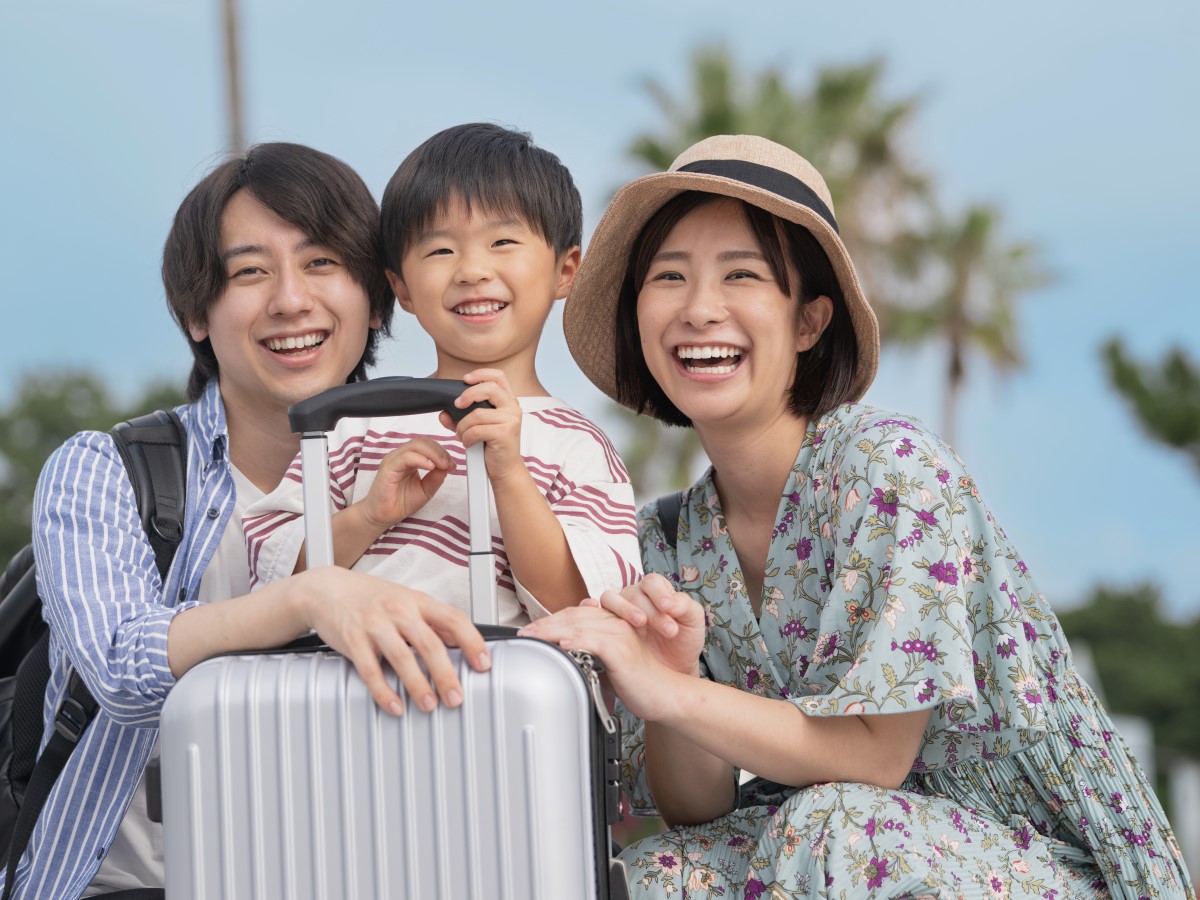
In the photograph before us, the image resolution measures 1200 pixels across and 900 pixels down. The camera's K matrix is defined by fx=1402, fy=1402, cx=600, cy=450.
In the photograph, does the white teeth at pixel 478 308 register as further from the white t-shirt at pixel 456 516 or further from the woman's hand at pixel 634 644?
the woman's hand at pixel 634 644

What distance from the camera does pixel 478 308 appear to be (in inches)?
96.1

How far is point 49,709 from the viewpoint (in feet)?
8.54

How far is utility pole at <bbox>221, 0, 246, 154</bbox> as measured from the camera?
9.17 metres

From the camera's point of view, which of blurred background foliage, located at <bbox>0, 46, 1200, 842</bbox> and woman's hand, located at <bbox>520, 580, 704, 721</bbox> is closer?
woman's hand, located at <bbox>520, 580, 704, 721</bbox>

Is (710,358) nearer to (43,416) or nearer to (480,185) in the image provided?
(480,185)

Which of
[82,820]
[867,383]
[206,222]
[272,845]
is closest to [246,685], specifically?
[272,845]

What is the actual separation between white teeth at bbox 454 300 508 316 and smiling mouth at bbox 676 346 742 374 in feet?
1.15

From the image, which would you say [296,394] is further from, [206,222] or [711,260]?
[711,260]

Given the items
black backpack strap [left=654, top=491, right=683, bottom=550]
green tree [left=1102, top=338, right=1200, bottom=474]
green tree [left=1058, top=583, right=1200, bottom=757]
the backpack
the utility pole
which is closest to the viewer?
the backpack

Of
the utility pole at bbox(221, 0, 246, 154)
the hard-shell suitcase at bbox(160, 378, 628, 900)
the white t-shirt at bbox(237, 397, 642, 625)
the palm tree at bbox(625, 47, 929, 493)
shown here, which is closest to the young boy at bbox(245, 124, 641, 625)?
the white t-shirt at bbox(237, 397, 642, 625)

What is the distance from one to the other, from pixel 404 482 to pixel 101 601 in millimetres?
511

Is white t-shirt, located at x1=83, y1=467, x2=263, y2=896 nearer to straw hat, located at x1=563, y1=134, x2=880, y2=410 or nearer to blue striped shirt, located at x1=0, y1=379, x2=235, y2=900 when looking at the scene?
blue striped shirt, located at x1=0, y1=379, x2=235, y2=900

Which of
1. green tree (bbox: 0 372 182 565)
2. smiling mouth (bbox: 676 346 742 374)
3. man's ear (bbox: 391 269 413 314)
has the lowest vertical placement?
green tree (bbox: 0 372 182 565)

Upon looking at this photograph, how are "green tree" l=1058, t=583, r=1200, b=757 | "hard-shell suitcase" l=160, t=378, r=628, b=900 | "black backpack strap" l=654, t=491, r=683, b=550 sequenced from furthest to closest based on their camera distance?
"green tree" l=1058, t=583, r=1200, b=757 < "black backpack strap" l=654, t=491, r=683, b=550 < "hard-shell suitcase" l=160, t=378, r=628, b=900
